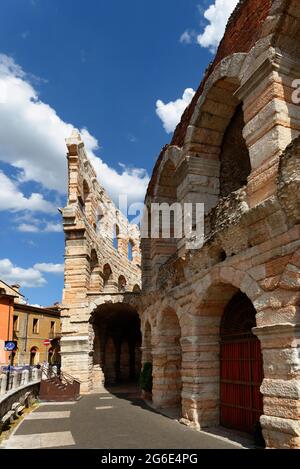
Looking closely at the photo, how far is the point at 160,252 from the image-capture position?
38.7 ft

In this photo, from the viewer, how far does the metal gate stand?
6715 mm

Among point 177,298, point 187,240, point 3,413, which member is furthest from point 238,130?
point 3,413

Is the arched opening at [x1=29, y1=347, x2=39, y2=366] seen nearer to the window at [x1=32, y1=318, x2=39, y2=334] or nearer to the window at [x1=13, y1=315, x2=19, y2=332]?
the window at [x1=32, y1=318, x2=39, y2=334]

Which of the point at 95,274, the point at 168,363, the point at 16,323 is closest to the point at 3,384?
the point at 168,363

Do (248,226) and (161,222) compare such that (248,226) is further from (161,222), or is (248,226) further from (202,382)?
(161,222)

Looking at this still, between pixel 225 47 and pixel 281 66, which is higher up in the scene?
pixel 225 47

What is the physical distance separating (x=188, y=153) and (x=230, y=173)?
1079mm

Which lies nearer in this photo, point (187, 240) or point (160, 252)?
point (187, 240)

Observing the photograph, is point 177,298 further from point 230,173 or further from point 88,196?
point 88,196

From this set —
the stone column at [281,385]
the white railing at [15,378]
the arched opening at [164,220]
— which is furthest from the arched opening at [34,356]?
the stone column at [281,385]

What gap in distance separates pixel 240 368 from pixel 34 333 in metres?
24.9

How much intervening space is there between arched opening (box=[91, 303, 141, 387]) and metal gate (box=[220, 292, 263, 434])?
9920 mm

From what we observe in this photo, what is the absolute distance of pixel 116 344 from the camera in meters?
22.3

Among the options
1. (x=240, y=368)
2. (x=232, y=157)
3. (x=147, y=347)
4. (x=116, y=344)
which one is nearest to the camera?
(x=240, y=368)
